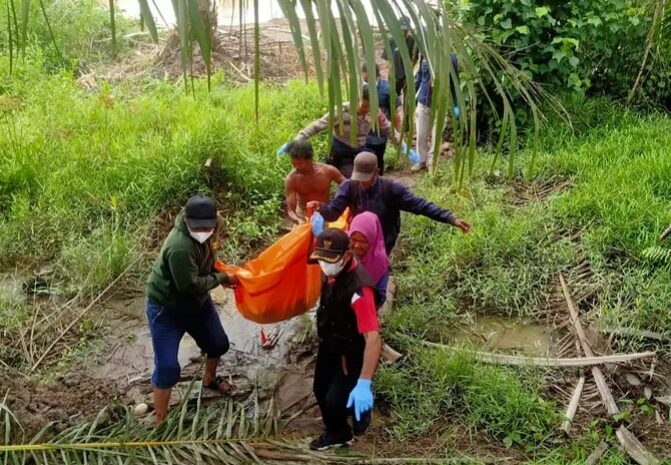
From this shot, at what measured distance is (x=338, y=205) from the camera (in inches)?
158

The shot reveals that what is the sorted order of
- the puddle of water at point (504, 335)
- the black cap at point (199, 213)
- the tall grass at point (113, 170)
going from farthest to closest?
the tall grass at point (113, 170) → the puddle of water at point (504, 335) → the black cap at point (199, 213)

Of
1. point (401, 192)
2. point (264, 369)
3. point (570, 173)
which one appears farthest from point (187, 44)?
point (570, 173)

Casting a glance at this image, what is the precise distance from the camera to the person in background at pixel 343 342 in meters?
3.09

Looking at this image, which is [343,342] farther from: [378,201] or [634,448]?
[634,448]

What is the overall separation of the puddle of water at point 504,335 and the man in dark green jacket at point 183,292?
160 cm

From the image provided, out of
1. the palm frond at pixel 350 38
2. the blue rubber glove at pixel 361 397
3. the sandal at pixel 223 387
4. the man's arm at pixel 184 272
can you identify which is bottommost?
the sandal at pixel 223 387

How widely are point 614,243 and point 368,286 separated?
2.49 metres

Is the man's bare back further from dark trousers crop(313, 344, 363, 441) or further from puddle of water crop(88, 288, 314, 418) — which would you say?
dark trousers crop(313, 344, 363, 441)

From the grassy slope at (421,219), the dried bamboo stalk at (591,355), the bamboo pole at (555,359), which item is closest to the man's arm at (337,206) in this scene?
the grassy slope at (421,219)

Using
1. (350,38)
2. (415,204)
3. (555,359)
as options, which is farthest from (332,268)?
(350,38)

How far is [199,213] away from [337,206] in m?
1.00

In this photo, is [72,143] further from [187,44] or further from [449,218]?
[187,44]

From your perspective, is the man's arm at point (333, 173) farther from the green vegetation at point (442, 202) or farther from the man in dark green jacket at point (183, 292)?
the man in dark green jacket at point (183, 292)

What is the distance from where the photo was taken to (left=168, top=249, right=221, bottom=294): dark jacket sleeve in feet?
10.7
